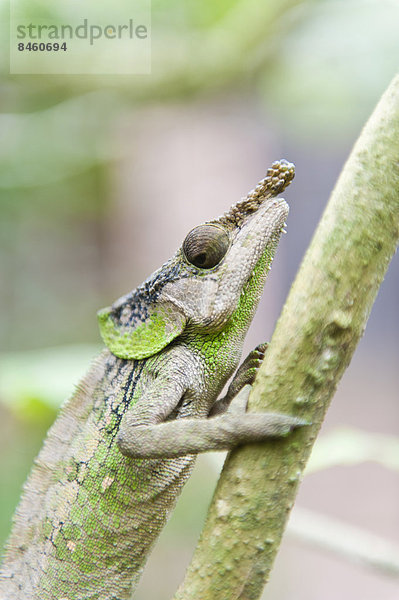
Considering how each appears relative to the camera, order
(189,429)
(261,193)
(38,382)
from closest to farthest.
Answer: (189,429) → (261,193) → (38,382)

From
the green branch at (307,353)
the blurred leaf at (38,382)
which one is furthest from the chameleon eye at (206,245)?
the blurred leaf at (38,382)

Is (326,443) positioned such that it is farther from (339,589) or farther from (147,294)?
(339,589)

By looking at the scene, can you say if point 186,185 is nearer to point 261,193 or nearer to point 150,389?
point 261,193

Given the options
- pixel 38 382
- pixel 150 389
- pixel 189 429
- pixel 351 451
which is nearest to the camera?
pixel 189 429

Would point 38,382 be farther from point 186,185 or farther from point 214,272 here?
point 186,185

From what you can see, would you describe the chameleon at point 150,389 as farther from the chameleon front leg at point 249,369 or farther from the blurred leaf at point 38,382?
the blurred leaf at point 38,382

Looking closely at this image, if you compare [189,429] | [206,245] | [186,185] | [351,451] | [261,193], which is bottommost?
[189,429]

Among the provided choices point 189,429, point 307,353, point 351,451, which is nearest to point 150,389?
point 189,429

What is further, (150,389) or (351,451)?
(351,451)

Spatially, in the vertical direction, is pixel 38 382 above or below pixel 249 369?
above
